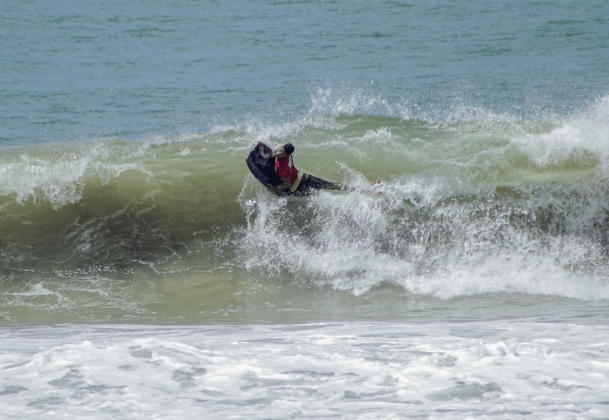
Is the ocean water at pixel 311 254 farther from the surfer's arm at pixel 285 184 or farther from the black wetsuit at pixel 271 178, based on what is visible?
the surfer's arm at pixel 285 184

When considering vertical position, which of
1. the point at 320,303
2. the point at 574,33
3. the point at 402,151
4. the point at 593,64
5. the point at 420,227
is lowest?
the point at 320,303

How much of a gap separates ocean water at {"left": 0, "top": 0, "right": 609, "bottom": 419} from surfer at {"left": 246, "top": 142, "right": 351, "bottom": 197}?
16 centimetres

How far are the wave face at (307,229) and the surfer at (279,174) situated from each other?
17 centimetres

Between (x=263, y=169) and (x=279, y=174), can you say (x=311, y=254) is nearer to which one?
(x=279, y=174)

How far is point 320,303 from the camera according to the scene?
532cm

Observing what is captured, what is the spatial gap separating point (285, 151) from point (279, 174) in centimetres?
32

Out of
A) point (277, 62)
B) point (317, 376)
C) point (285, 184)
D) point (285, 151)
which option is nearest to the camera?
point (317, 376)

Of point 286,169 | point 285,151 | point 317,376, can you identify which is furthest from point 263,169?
point 317,376

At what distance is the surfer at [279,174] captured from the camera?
600cm

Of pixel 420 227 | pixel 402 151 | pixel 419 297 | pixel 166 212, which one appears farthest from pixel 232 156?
pixel 419 297

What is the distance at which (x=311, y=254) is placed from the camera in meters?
6.04

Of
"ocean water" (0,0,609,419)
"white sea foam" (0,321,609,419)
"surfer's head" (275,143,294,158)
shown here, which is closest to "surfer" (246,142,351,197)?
A: "surfer's head" (275,143,294,158)

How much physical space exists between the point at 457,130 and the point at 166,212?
475 centimetres

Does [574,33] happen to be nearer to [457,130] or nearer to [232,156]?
[457,130]
